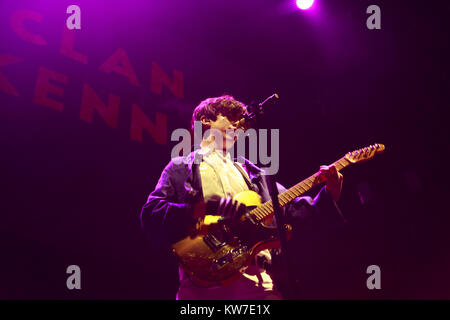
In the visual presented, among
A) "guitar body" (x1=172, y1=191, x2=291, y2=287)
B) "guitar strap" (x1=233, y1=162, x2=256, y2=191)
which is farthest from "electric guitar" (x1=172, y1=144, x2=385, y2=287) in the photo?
"guitar strap" (x1=233, y1=162, x2=256, y2=191)

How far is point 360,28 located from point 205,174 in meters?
3.04

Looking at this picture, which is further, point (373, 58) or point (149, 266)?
point (373, 58)

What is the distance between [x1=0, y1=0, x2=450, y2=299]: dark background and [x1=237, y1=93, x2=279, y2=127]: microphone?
1843 millimetres

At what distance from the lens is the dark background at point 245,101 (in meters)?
3.04

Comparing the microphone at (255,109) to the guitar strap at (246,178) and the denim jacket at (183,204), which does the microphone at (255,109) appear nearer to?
the denim jacket at (183,204)

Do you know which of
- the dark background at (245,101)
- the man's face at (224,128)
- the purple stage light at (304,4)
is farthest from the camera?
the purple stage light at (304,4)

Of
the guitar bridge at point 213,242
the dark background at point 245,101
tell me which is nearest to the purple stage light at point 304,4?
the dark background at point 245,101

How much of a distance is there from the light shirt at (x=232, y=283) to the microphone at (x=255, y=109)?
598mm

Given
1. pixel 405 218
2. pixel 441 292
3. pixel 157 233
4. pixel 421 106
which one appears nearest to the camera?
pixel 157 233

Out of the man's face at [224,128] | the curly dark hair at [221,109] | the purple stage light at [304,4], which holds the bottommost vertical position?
the man's face at [224,128]

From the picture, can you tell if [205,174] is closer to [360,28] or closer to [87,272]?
[87,272]

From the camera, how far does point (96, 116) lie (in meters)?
3.31

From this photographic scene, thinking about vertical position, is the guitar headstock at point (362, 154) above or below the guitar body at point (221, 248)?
Answer: above

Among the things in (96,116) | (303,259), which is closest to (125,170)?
(96,116)
